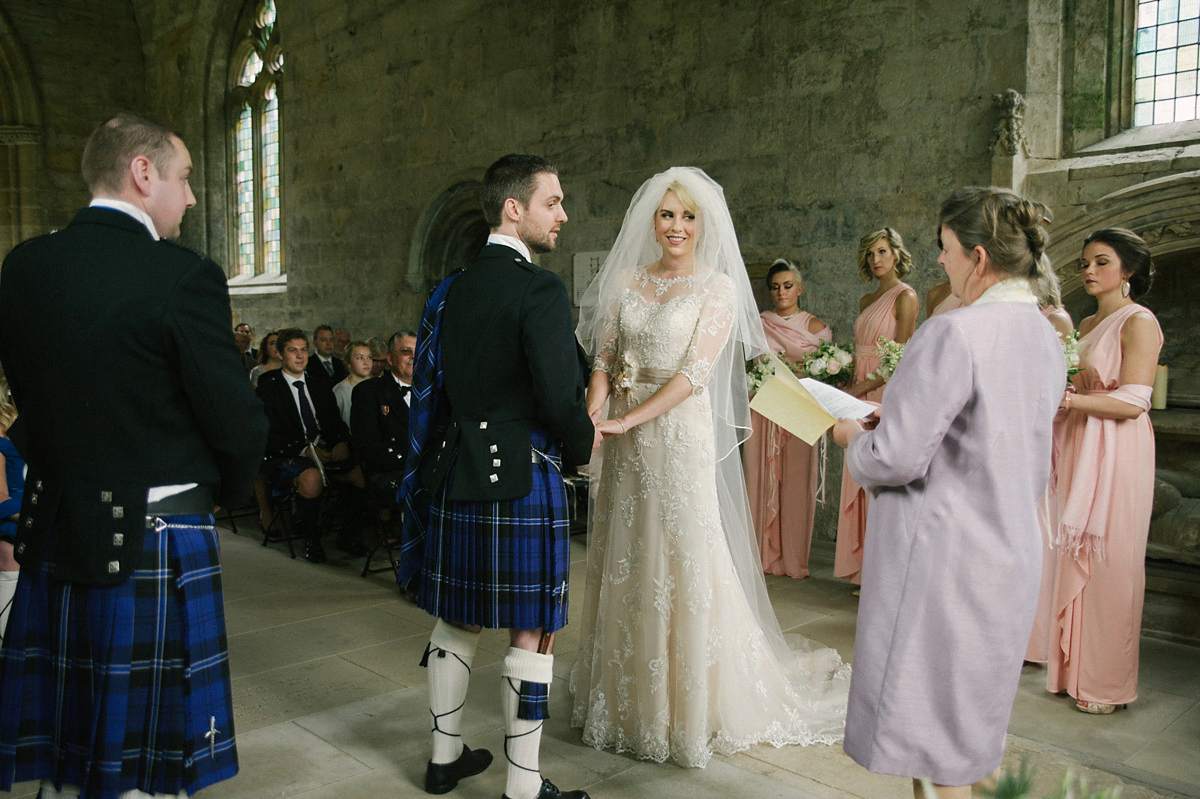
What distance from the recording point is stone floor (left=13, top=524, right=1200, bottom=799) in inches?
123

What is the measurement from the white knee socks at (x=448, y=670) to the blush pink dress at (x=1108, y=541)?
7.96ft

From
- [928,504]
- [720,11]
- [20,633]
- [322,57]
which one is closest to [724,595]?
[928,504]

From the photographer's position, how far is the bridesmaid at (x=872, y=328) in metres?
5.46

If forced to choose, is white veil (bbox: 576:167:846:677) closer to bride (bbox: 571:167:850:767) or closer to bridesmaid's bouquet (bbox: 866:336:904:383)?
bride (bbox: 571:167:850:767)

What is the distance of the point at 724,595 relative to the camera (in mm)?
3430

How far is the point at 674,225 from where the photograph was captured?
3467 millimetres

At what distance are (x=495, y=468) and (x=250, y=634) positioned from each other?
8.77ft

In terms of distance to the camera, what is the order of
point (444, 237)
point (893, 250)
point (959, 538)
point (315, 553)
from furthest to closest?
point (444, 237)
point (315, 553)
point (893, 250)
point (959, 538)

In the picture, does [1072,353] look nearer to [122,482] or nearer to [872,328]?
[872,328]

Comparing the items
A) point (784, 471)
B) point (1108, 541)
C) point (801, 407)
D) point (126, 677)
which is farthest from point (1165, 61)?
point (126, 677)

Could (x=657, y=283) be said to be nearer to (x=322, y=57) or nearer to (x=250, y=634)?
(x=250, y=634)

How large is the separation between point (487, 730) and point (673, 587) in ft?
2.90

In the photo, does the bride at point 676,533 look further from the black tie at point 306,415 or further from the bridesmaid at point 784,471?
the black tie at point 306,415

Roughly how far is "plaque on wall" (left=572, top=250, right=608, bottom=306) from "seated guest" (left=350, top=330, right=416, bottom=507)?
8.99 ft
